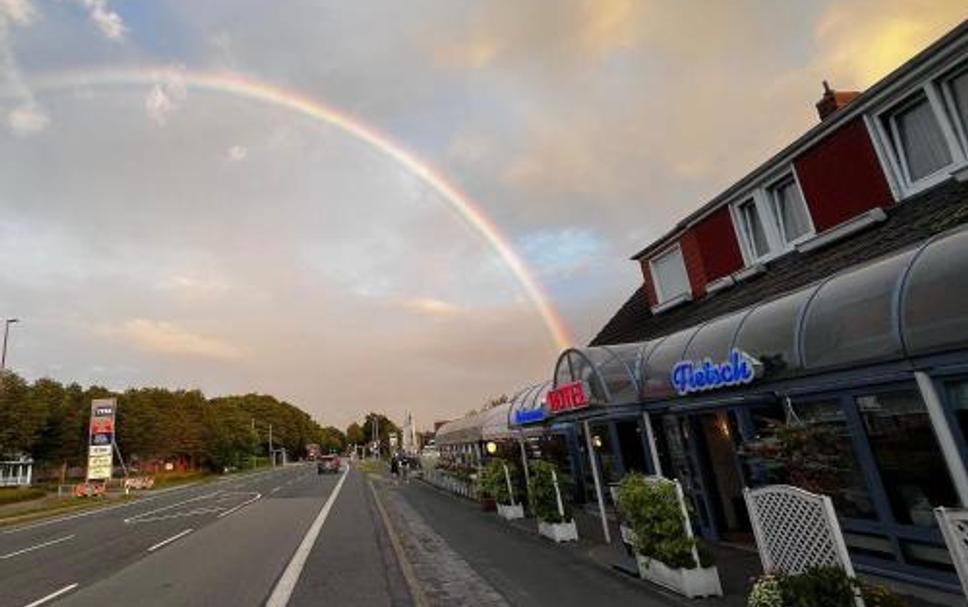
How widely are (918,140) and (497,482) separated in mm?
16697

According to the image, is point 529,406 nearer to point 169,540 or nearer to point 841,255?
point 169,540

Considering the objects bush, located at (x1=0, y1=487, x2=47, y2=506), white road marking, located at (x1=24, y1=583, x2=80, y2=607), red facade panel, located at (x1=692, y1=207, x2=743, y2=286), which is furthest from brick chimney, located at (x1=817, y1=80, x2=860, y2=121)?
bush, located at (x1=0, y1=487, x2=47, y2=506)

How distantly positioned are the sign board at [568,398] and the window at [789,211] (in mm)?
6391

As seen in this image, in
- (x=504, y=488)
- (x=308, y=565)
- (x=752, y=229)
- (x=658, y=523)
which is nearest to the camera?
(x=658, y=523)

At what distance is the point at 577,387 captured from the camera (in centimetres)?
1745

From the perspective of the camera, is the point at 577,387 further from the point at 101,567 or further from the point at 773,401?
the point at 101,567

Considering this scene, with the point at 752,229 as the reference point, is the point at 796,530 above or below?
below

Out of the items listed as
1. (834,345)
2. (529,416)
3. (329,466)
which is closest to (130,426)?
(329,466)

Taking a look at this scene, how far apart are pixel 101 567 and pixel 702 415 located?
1496cm

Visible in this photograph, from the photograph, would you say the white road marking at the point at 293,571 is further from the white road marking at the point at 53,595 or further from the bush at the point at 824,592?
the bush at the point at 824,592

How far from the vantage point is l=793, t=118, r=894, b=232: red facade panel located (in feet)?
45.8

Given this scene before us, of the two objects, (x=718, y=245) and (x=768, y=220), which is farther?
(x=718, y=245)

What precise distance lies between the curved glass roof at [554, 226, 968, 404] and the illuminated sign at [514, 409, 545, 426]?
976 centimetres

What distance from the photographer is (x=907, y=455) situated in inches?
385
